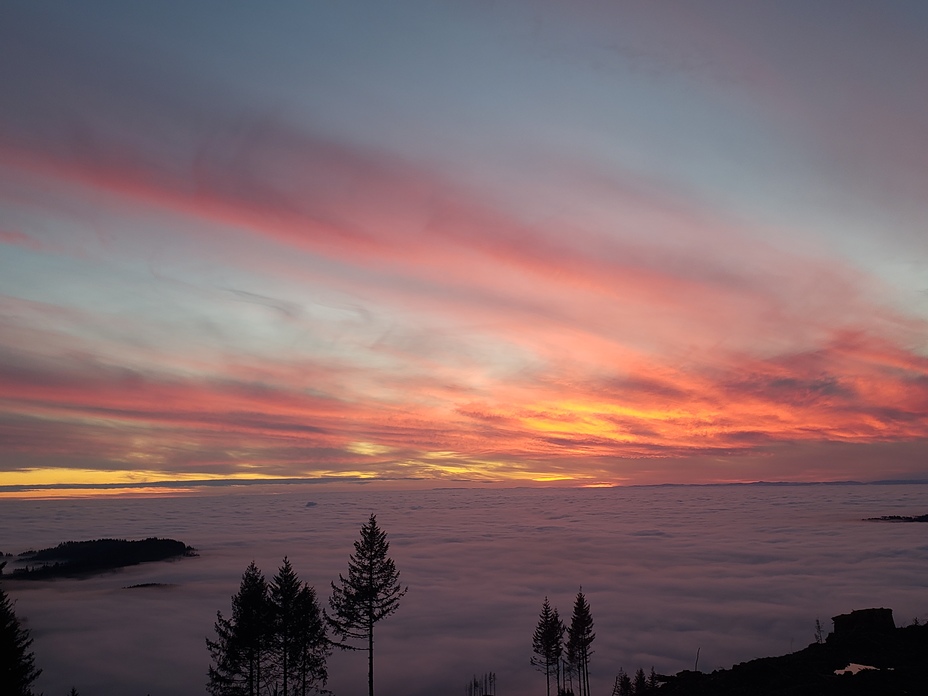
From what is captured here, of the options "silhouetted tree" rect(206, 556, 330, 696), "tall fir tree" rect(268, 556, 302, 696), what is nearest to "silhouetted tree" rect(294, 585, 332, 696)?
"silhouetted tree" rect(206, 556, 330, 696)

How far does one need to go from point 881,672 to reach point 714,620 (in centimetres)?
12458

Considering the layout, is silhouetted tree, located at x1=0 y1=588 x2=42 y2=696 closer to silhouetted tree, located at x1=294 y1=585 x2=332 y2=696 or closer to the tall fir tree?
the tall fir tree

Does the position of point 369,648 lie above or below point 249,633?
below

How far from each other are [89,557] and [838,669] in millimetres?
213417

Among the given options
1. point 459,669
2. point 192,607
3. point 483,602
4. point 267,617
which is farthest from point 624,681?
point 192,607

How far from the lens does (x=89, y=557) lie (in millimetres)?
182250

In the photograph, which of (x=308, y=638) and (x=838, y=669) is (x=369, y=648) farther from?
(x=838, y=669)

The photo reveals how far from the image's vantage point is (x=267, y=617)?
3700 cm

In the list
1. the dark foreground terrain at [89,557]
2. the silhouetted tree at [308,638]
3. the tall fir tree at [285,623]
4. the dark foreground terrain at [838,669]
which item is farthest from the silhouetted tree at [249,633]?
the dark foreground terrain at [89,557]

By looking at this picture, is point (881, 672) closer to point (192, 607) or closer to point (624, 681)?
point (624, 681)

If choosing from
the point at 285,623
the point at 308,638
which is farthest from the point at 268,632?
the point at 308,638

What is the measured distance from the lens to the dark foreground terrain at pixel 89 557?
167750 mm

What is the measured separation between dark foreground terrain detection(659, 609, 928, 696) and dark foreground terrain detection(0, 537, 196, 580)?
19188 centimetres

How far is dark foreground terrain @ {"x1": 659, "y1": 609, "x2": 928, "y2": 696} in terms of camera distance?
26.1 meters
